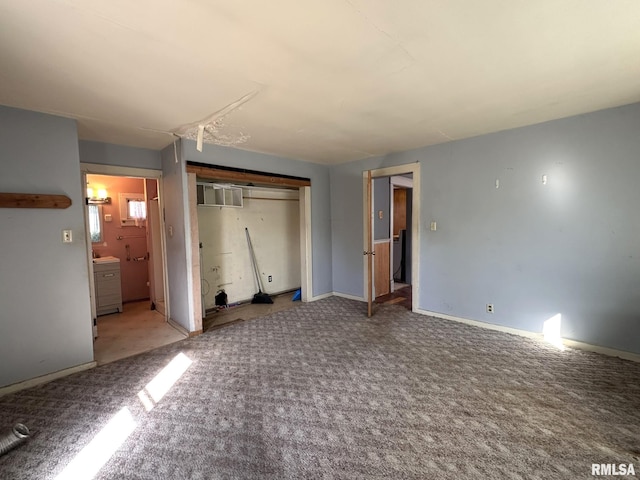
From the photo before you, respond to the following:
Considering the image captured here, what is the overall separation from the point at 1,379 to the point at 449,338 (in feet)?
14.0

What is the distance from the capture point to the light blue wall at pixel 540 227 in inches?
107

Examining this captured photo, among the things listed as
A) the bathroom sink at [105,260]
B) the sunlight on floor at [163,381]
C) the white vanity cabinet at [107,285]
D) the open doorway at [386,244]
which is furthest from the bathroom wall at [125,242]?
the open doorway at [386,244]

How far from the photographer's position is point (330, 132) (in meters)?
3.28

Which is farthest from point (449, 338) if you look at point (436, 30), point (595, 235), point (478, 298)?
point (436, 30)

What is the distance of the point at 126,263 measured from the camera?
5074mm

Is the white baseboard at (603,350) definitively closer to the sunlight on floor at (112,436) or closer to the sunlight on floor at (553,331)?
the sunlight on floor at (553,331)

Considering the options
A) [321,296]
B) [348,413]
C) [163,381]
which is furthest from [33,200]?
[321,296]

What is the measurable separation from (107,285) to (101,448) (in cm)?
335

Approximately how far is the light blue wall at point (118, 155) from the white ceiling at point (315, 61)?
1.48 feet

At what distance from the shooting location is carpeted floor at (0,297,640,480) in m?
1.60

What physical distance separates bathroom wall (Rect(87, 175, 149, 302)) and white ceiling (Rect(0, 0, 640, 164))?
7.64ft

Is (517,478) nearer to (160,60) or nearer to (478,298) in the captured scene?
(478,298)

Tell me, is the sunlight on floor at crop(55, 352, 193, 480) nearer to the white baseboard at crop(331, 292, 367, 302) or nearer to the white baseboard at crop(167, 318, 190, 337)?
the white baseboard at crop(167, 318, 190, 337)

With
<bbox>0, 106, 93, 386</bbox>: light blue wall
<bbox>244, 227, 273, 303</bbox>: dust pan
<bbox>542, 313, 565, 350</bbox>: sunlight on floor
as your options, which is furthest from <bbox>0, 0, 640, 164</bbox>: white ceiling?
<bbox>244, 227, 273, 303</bbox>: dust pan
